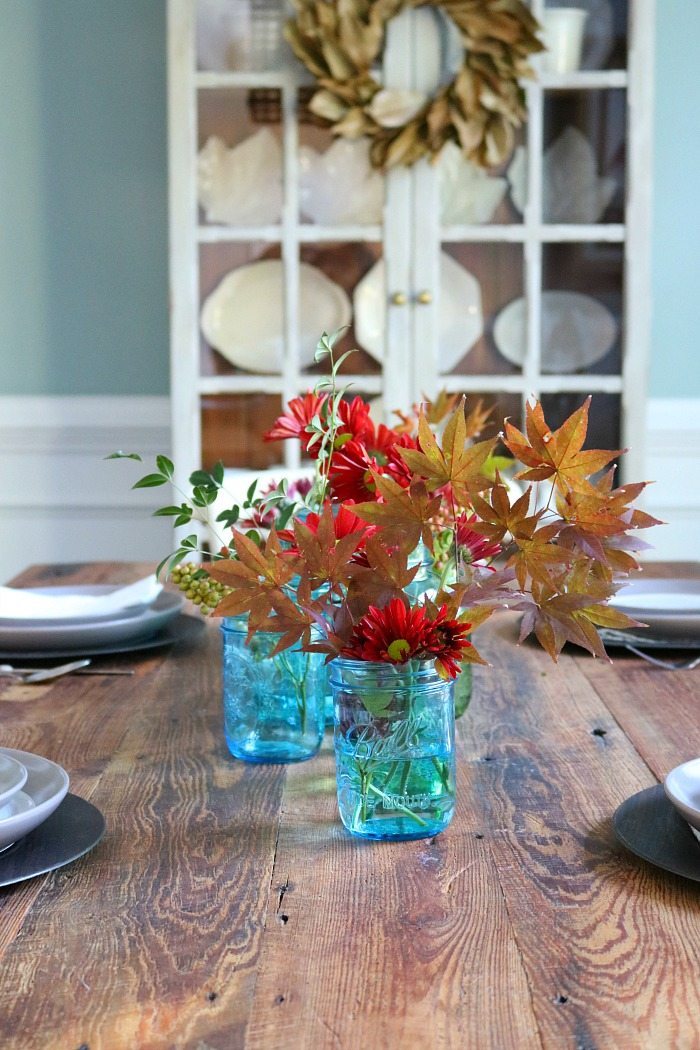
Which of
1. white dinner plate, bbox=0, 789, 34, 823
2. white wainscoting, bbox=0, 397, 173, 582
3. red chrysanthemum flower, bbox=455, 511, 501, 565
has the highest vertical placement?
red chrysanthemum flower, bbox=455, 511, 501, 565

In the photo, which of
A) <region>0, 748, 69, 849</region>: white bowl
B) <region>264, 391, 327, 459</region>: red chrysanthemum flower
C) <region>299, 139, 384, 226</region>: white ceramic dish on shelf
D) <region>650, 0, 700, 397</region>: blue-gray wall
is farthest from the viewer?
<region>650, 0, 700, 397</region>: blue-gray wall

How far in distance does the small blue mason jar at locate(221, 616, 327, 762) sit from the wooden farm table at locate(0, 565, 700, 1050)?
21 millimetres

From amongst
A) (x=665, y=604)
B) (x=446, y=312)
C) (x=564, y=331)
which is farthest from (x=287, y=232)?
(x=665, y=604)

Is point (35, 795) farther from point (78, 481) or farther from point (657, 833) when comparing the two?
point (78, 481)

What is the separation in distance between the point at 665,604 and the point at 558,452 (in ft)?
2.65

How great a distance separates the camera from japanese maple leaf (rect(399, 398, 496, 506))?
73cm

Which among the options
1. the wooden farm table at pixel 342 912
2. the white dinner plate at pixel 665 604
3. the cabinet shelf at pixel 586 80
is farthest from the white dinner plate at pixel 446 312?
the wooden farm table at pixel 342 912

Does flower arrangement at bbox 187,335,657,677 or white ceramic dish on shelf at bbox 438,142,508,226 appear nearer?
flower arrangement at bbox 187,335,657,677

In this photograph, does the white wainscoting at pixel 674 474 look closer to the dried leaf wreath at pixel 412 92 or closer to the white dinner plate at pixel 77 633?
the dried leaf wreath at pixel 412 92

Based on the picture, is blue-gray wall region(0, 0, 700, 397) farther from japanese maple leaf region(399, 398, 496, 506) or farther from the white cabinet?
japanese maple leaf region(399, 398, 496, 506)

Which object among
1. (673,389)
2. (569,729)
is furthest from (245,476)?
(673,389)

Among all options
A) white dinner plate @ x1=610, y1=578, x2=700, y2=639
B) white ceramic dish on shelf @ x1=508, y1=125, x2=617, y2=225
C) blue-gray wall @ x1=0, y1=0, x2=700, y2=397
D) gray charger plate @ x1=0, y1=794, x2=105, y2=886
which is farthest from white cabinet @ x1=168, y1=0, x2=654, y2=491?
gray charger plate @ x1=0, y1=794, x2=105, y2=886

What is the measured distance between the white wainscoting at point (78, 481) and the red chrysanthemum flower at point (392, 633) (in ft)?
7.44

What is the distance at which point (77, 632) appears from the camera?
4.30ft
